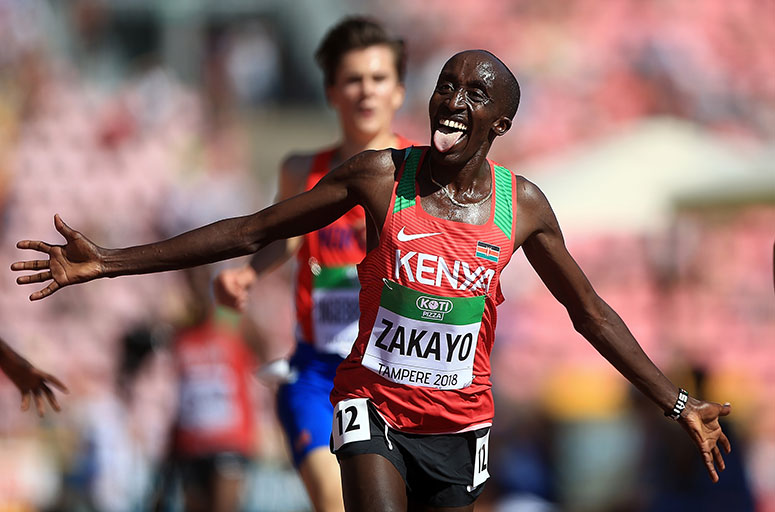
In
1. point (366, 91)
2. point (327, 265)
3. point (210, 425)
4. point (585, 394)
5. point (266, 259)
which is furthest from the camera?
point (585, 394)

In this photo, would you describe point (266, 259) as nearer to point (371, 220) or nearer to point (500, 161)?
point (371, 220)

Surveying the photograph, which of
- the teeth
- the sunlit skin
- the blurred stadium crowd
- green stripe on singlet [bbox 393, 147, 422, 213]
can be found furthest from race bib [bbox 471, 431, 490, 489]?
the blurred stadium crowd

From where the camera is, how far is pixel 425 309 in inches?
139

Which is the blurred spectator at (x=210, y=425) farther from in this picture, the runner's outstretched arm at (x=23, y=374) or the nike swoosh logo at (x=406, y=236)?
the nike swoosh logo at (x=406, y=236)

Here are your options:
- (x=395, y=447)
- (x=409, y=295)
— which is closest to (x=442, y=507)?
(x=395, y=447)

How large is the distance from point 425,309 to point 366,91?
6.14 ft

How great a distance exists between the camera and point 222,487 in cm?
740

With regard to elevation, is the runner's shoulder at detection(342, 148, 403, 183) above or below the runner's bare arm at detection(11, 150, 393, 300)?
above

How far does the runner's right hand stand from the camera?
470 centimetres

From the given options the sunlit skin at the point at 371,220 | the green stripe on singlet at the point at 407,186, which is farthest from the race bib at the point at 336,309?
the green stripe on singlet at the point at 407,186

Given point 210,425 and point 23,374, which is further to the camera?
point 210,425

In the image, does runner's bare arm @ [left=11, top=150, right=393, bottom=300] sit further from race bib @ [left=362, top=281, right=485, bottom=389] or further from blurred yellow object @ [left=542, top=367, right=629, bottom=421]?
blurred yellow object @ [left=542, top=367, right=629, bottom=421]

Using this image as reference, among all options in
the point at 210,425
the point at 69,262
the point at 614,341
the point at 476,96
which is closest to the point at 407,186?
the point at 476,96

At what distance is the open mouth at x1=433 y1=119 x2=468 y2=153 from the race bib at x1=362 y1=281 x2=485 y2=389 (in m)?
0.47
